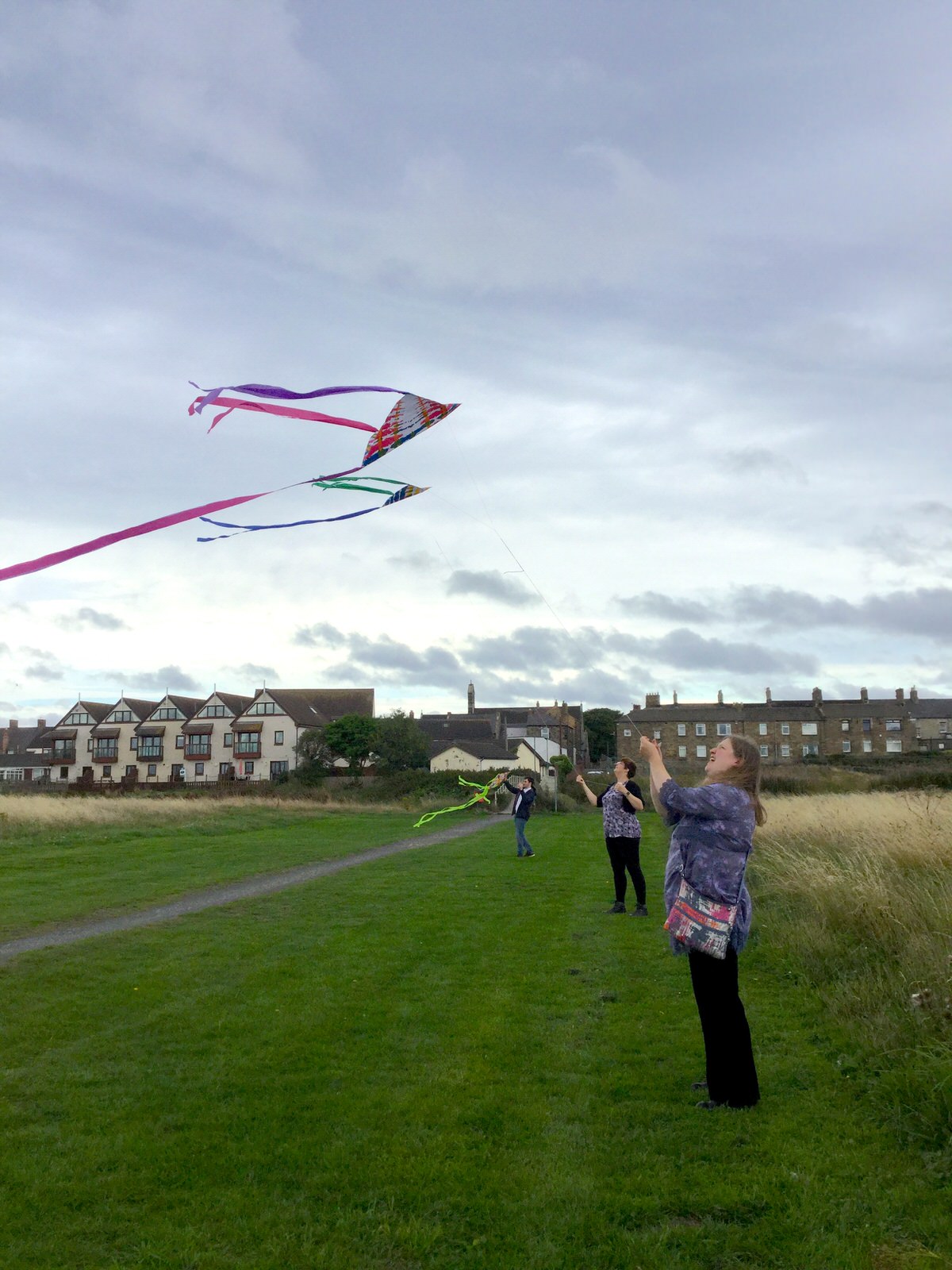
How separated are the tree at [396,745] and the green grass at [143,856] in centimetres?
3362

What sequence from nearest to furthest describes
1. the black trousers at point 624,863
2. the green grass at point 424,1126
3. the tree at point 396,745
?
the green grass at point 424,1126 → the black trousers at point 624,863 → the tree at point 396,745

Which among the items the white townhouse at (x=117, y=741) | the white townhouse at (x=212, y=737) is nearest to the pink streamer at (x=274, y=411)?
the white townhouse at (x=212, y=737)

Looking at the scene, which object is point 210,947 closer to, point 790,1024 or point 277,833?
point 790,1024

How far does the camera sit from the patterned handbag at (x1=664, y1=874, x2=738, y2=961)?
560 centimetres

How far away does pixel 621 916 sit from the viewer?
1252 cm

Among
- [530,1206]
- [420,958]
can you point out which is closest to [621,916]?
[420,958]

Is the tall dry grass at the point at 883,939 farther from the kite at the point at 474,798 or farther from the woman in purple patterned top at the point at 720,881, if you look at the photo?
the kite at the point at 474,798

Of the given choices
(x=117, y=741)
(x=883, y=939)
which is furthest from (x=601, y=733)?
(x=883, y=939)

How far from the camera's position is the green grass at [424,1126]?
4.11 m

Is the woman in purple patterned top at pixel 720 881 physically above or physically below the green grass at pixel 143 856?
above

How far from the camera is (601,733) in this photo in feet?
387

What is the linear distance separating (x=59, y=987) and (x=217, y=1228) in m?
5.16

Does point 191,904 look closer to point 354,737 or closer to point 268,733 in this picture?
point 354,737

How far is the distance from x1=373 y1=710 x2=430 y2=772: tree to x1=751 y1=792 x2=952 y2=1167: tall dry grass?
55.2 metres
